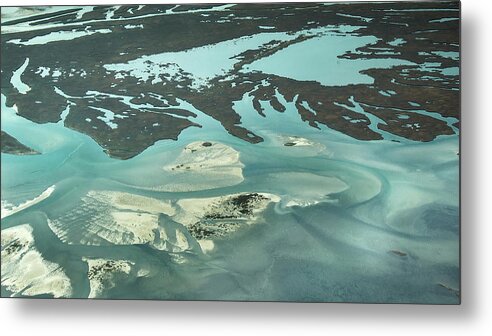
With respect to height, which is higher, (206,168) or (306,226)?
(206,168)

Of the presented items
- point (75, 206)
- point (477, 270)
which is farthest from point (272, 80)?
point (477, 270)

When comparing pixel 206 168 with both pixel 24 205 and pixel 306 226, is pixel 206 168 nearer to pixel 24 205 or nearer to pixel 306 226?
pixel 306 226

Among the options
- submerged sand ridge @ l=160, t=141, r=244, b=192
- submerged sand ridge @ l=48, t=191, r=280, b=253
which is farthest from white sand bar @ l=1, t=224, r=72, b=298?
submerged sand ridge @ l=160, t=141, r=244, b=192

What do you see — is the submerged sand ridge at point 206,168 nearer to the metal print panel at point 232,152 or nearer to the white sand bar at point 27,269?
the metal print panel at point 232,152

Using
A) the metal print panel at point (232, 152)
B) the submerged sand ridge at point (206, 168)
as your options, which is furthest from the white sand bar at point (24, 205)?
the submerged sand ridge at point (206, 168)

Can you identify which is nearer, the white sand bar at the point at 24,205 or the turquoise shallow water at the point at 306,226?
the turquoise shallow water at the point at 306,226

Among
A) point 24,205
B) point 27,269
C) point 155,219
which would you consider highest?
point 24,205

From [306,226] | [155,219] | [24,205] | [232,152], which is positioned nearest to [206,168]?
[232,152]

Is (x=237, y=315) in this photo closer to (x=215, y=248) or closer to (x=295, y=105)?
(x=215, y=248)
